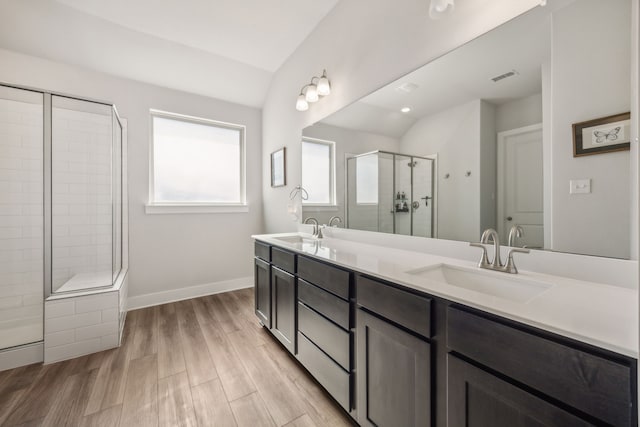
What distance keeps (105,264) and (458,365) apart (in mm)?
3221

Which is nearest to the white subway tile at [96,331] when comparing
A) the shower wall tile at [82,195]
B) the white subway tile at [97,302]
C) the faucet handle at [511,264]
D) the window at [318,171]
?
the white subway tile at [97,302]

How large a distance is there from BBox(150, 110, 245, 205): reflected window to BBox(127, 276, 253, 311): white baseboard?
3.64ft

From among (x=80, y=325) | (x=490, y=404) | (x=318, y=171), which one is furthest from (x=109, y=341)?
(x=490, y=404)

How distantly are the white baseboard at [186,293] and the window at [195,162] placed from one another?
101 cm

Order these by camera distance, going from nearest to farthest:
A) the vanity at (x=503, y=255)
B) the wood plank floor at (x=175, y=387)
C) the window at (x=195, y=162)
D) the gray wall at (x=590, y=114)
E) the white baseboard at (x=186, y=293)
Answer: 1. the vanity at (x=503, y=255)
2. the gray wall at (x=590, y=114)
3. the wood plank floor at (x=175, y=387)
4. the white baseboard at (x=186, y=293)
5. the window at (x=195, y=162)

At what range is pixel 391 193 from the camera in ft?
5.82

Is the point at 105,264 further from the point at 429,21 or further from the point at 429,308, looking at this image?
the point at 429,21

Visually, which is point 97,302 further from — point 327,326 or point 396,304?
point 396,304

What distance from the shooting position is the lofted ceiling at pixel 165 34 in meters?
2.21

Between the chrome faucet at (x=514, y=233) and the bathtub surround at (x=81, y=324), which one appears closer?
the chrome faucet at (x=514, y=233)

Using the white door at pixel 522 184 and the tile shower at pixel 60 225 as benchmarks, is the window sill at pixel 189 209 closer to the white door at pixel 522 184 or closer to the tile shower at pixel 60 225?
the tile shower at pixel 60 225

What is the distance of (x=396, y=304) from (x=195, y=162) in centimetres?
321

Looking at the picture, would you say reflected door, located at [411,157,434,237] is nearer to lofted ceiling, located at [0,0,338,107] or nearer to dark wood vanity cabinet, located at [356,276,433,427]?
dark wood vanity cabinet, located at [356,276,433,427]

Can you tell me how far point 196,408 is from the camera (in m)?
1.47
